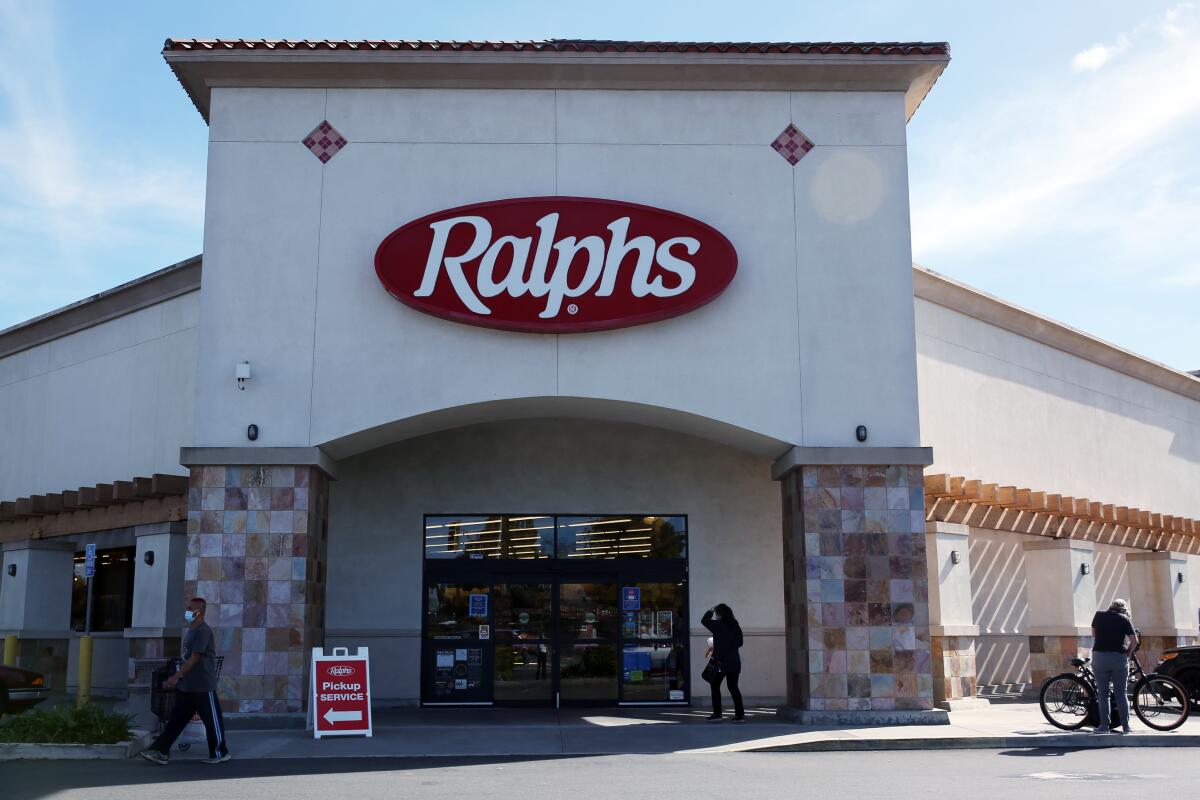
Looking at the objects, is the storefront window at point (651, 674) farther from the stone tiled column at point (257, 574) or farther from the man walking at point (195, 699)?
the man walking at point (195, 699)

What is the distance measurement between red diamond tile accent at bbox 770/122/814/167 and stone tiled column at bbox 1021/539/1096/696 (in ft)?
29.5

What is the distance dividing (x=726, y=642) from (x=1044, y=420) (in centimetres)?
1044

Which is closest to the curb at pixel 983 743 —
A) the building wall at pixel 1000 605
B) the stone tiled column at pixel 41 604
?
the building wall at pixel 1000 605

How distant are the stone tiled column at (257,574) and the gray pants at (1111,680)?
1073 centimetres

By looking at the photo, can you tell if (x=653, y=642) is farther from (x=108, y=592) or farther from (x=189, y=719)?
(x=108, y=592)

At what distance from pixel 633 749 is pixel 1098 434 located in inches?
617

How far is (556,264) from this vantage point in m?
17.1

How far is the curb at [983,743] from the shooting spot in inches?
567

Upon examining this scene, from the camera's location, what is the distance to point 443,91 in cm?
1775

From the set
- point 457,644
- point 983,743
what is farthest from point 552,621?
point 983,743

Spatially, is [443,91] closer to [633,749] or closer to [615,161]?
[615,161]

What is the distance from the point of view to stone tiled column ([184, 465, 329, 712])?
16188 millimetres

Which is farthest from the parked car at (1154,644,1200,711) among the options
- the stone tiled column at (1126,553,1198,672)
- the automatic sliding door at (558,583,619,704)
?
the automatic sliding door at (558,583,619,704)

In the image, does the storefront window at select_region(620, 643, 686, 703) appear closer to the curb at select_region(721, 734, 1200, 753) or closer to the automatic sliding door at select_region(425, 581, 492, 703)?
the automatic sliding door at select_region(425, 581, 492, 703)
